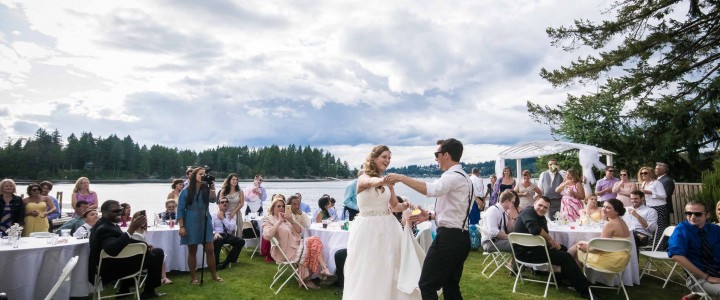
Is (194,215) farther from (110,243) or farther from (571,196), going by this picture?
(571,196)

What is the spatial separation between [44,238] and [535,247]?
6.24 metres

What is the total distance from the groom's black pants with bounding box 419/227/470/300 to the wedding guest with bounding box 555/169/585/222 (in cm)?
490

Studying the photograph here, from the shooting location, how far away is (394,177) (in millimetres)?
3428

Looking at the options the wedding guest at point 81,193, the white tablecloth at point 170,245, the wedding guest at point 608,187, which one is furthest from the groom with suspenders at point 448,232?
the wedding guest at point 81,193

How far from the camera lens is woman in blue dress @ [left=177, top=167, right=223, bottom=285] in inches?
233

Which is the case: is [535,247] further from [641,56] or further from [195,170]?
[641,56]

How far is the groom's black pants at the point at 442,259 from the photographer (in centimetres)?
345

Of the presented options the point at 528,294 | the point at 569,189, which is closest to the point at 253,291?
the point at 528,294

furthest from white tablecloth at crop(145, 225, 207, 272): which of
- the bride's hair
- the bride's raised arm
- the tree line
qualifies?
the tree line

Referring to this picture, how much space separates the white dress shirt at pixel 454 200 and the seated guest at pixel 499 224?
9.55 ft

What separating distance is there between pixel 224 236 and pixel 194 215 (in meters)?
1.65

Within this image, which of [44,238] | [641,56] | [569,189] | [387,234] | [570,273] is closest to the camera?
[387,234]

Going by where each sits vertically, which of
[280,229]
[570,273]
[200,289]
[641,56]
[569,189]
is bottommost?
[200,289]

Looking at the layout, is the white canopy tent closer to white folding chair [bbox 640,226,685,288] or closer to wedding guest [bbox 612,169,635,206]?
wedding guest [bbox 612,169,635,206]
